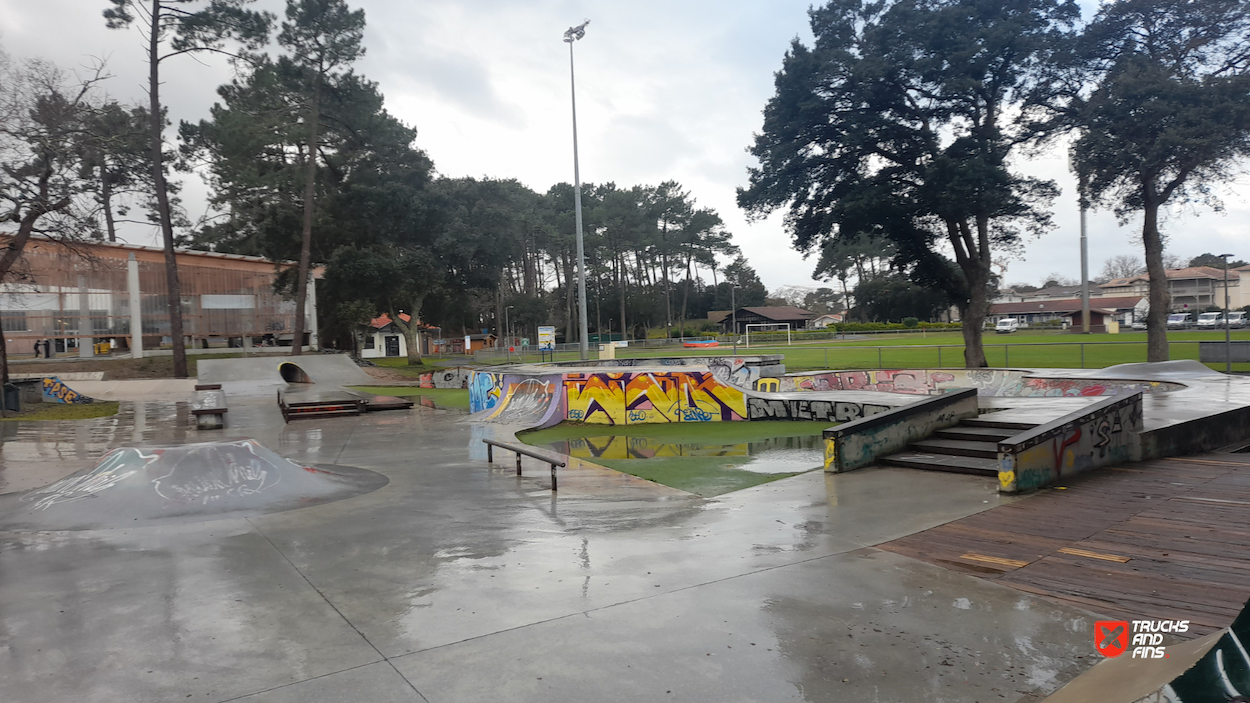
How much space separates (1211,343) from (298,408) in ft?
96.3

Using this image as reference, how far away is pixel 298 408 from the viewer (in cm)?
1958

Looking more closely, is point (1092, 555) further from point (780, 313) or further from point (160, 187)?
point (780, 313)

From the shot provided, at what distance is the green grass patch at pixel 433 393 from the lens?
23.6m

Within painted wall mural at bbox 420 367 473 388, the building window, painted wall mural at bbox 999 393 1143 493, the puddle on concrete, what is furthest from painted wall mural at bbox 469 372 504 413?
the building window

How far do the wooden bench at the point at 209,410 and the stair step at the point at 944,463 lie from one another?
51.6 ft

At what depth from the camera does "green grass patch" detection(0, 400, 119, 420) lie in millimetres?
18375

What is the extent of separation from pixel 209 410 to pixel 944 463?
16.6 m

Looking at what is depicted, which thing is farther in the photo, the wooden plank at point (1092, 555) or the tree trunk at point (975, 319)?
the tree trunk at point (975, 319)

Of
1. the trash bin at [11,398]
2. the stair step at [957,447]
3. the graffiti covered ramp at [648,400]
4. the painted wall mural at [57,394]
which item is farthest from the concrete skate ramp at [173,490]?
the painted wall mural at [57,394]

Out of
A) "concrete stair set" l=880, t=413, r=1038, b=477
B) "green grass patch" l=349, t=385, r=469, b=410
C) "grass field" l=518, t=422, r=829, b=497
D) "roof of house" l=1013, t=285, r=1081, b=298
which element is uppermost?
"roof of house" l=1013, t=285, r=1081, b=298

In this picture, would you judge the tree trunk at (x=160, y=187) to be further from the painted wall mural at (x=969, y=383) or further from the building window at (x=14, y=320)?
the painted wall mural at (x=969, y=383)

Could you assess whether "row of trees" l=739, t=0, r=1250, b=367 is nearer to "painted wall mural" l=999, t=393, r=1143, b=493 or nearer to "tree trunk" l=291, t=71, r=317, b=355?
"painted wall mural" l=999, t=393, r=1143, b=493

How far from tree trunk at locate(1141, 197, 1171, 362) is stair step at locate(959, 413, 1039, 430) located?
16896 mm

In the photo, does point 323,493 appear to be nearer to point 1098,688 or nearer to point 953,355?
point 1098,688
